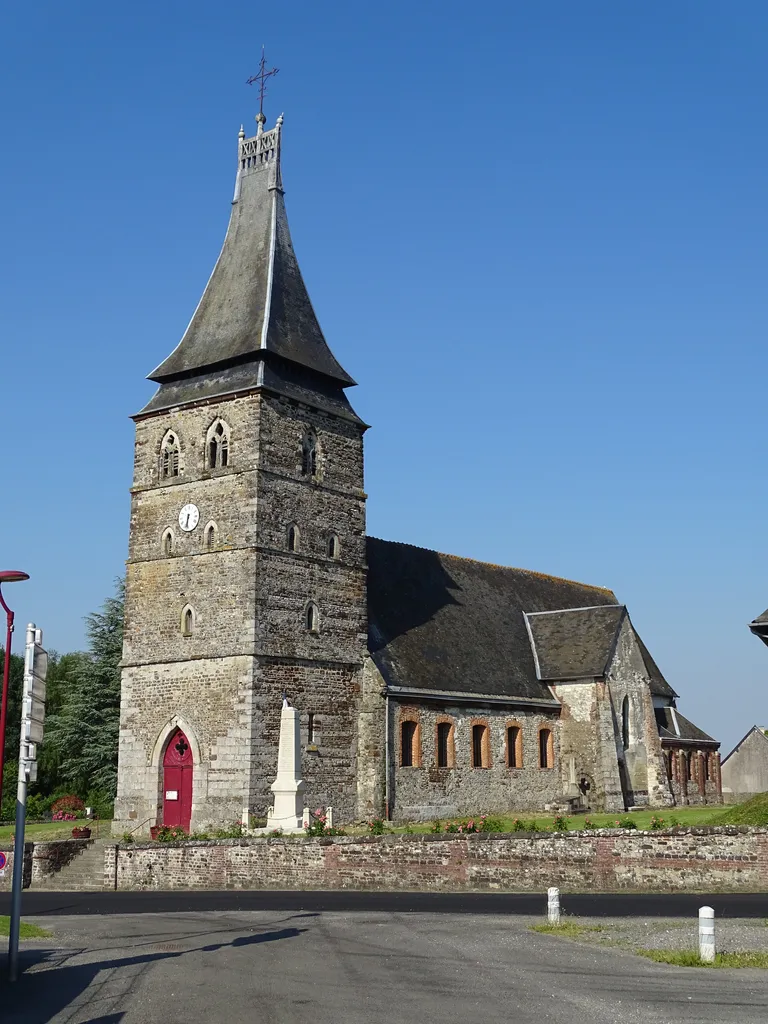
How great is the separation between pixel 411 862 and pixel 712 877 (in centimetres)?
595

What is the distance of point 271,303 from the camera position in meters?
35.7

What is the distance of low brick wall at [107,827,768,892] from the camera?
19.7 meters

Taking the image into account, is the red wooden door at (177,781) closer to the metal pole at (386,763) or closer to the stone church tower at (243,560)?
the stone church tower at (243,560)

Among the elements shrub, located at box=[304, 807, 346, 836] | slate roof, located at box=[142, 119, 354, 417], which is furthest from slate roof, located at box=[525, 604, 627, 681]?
shrub, located at box=[304, 807, 346, 836]

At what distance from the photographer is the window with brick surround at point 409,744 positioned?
35.4 m

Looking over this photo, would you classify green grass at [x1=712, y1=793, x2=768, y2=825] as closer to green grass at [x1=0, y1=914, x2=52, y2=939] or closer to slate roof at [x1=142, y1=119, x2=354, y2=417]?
green grass at [x1=0, y1=914, x2=52, y2=939]

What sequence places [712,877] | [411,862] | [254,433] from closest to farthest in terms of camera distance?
[712,877] → [411,862] → [254,433]

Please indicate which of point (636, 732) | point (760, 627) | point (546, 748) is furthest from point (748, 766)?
point (760, 627)

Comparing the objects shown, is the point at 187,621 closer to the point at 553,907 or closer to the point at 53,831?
the point at 53,831

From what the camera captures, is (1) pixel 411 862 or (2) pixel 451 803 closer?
(1) pixel 411 862

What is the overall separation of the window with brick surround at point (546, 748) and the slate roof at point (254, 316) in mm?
14118

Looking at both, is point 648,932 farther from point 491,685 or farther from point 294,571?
point 491,685

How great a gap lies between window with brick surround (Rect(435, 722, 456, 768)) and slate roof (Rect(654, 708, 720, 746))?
514 inches

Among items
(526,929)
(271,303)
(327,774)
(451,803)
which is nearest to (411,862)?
(526,929)
